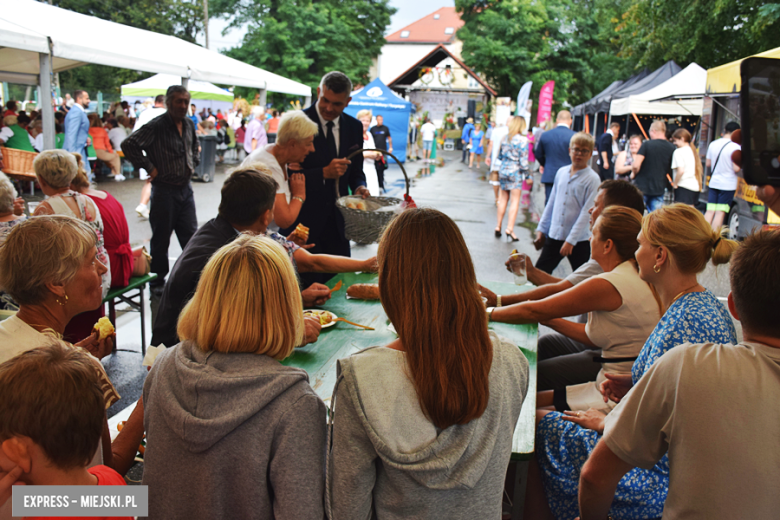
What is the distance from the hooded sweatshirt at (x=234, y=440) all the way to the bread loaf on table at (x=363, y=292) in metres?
1.74

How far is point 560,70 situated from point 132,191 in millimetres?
29125

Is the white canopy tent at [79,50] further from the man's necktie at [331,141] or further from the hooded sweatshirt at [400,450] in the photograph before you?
the hooded sweatshirt at [400,450]

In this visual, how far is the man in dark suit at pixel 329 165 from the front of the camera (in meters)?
4.18

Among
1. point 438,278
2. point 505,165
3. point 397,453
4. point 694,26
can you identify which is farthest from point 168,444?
point 694,26

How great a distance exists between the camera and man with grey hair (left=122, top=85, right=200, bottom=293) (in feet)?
18.5

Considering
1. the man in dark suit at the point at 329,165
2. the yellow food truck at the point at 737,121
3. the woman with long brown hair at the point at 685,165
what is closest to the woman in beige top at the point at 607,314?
the man in dark suit at the point at 329,165

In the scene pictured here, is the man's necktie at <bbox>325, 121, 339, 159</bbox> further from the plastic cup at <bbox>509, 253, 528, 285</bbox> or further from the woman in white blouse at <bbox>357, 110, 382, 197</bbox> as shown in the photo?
the woman in white blouse at <bbox>357, 110, 382, 197</bbox>

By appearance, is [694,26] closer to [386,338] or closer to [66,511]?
[386,338]

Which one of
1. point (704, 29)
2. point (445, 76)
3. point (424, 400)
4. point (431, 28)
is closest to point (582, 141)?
point (424, 400)

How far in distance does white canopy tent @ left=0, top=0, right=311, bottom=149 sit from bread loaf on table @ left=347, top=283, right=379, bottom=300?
5.15m

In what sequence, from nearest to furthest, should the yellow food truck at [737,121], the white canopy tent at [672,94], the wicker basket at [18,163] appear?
the wicker basket at [18,163] < the yellow food truck at [737,121] < the white canopy tent at [672,94]

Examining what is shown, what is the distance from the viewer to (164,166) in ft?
18.5

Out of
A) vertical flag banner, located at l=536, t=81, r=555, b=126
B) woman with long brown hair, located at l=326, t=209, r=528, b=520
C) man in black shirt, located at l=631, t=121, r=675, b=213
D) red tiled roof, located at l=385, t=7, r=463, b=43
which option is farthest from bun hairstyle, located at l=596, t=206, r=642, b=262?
red tiled roof, located at l=385, t=7, r=463, b=43

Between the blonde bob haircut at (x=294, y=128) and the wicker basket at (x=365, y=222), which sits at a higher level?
the blonde bob haircut at (x=294, y=128)
